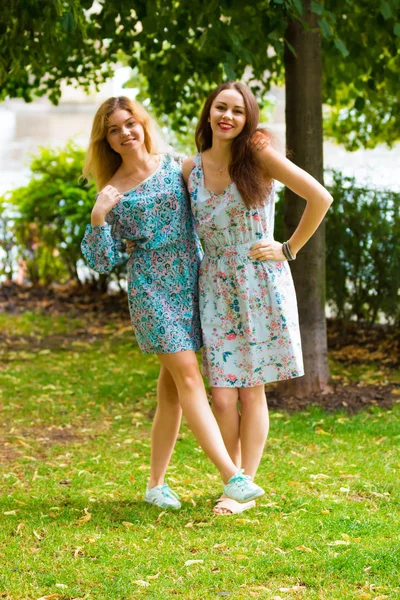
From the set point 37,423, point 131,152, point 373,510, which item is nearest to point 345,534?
point 373,510

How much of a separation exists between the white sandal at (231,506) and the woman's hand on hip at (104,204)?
1.37 metres

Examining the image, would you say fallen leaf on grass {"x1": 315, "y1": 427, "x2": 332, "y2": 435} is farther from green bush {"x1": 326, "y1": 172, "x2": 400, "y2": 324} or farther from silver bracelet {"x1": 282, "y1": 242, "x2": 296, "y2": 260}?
green bush {"x1": 326, "y1": 172, "x2": 400, "y2": 324}

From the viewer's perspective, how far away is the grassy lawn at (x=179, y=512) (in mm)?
3299

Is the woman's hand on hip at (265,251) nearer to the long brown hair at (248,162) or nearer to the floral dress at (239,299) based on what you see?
the floral dress at (239,299)

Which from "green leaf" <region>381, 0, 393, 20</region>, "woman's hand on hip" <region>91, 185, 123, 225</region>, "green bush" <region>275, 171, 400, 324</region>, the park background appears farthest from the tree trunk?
"woman's hand on hip" <region>91, 185, 123, 225</region>

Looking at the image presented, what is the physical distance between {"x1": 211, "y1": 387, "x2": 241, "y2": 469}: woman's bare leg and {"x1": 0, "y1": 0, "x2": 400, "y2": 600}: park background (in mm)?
297

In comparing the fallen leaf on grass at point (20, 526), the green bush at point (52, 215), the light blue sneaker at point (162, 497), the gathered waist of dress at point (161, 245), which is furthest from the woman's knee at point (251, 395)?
the green bush at point (52, 215)

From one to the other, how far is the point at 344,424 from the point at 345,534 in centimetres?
193

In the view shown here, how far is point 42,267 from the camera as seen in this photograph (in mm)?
10789

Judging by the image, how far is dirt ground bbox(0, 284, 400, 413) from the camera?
20.2 ft

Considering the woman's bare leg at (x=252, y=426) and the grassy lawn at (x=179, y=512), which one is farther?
the woman's bare leg at (x=252, y=426)

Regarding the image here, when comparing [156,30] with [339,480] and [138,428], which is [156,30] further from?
[339,480]

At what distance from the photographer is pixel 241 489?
3867 mm

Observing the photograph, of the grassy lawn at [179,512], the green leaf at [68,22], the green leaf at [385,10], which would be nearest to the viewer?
the grassy lawn at [179,512]
